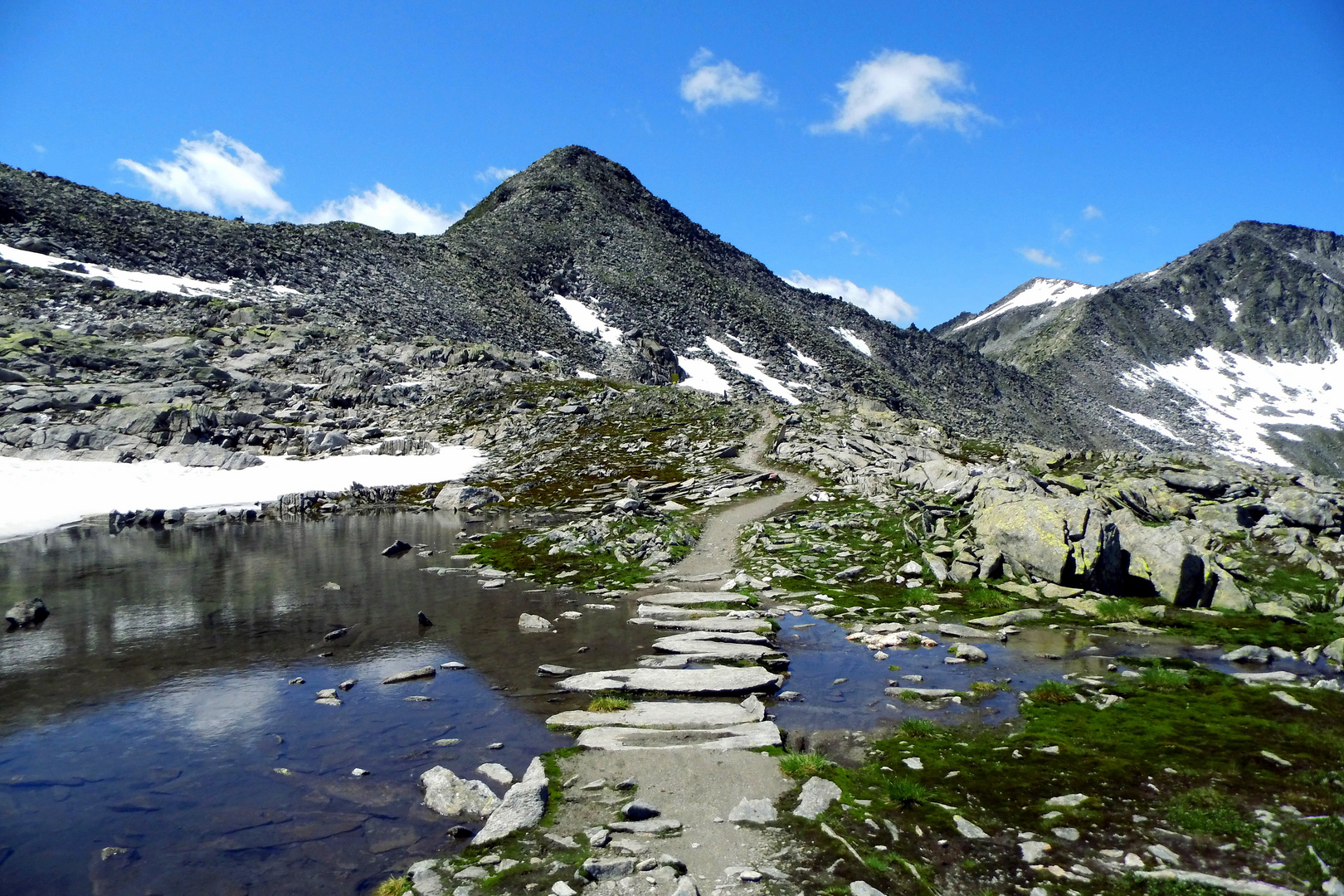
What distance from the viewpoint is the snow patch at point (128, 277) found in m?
72.8

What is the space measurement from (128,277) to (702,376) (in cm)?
7040

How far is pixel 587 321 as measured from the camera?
111875mm

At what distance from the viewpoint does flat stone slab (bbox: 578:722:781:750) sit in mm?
11387

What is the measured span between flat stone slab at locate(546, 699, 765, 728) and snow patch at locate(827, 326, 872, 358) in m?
140

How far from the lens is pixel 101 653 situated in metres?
17.1

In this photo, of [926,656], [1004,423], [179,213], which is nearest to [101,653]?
[926,656]

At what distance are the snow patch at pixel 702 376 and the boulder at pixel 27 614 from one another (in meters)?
81.1

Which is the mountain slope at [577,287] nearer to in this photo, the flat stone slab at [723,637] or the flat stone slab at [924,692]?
the flat stone slab at [723,637]

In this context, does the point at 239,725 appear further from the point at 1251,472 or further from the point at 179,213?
the point at 179,213

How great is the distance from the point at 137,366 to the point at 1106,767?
75.3 meters

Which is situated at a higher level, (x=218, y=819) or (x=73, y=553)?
(x=73, y=553)

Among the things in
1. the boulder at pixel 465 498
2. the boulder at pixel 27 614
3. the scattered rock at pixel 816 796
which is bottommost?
the scattered rock at pixel 816 796

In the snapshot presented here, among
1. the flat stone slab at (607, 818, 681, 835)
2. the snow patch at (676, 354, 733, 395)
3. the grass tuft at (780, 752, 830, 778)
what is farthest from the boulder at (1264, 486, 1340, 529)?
the snow patch at (676, 354, 733, 395)

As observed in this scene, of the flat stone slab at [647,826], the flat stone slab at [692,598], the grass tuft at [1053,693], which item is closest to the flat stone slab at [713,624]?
the flat stone slab at [692,598]
